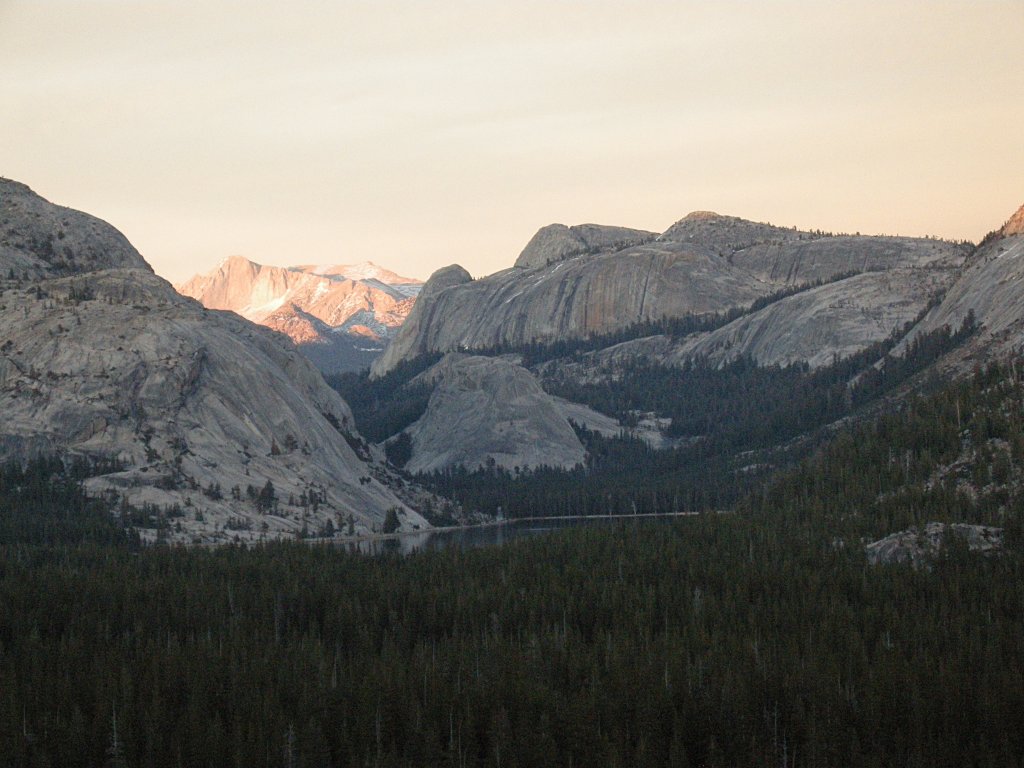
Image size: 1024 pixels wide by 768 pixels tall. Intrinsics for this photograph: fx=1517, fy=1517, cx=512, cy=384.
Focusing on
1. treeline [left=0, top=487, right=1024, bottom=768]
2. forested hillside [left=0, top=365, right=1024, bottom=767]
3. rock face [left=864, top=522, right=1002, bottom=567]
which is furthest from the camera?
rock face [left=864, top=522, right=1002, bottom=567]

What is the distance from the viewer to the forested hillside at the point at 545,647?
101062 mm

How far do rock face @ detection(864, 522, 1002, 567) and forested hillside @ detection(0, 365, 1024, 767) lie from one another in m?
2.27

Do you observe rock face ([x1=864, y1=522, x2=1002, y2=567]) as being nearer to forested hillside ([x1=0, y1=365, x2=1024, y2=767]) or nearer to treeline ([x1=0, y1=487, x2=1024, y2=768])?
forested hillside ([x1=0, y1=365, x2=1024, y2=767])

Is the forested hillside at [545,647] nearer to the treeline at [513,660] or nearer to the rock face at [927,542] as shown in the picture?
the treeline at [513,660]

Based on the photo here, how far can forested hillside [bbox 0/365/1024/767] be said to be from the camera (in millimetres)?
101062

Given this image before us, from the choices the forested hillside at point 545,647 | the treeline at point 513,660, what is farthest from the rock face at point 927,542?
the treeline at point 513,660

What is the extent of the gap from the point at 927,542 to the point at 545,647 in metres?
50.2

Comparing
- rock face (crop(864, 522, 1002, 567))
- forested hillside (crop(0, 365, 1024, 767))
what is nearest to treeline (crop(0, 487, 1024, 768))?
forested hillside (crop(0, 365, 1024, 767))

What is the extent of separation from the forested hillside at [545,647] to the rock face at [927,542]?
7.46ft

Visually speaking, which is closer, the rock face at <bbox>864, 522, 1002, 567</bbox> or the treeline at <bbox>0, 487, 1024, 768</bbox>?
the treeline at <bbox>0, 487, 1024, 768</bbox>

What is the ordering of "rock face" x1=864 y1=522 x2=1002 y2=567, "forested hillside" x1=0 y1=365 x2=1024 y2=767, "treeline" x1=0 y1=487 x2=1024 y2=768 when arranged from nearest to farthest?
"treeline" x1=0 y1=487 x2=1024 y2=768, "forested hillside" x1=0 y1=365 x2=1024 y2=767, "rock face" x1=864 y1=522 x2=1002 y2=567

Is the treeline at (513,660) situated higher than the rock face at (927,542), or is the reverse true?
the rock face at (927,542)

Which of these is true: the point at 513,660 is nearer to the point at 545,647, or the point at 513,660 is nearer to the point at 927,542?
the point at 545,647

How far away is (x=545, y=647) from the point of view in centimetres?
12669
